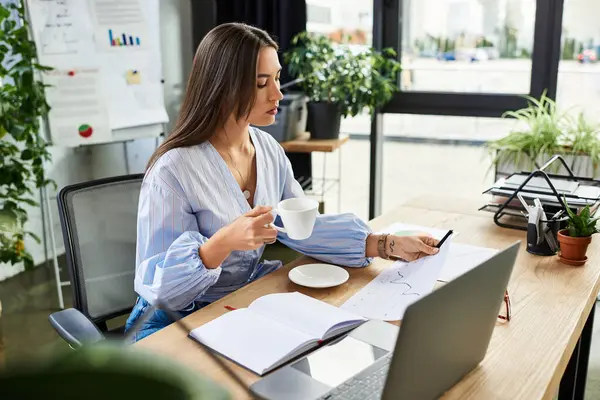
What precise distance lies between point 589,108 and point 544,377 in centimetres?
252

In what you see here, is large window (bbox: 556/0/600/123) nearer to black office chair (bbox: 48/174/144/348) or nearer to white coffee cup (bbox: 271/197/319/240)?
white coffee cup (bbox: 271/197/319/240)

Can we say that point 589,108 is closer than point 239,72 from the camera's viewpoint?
No

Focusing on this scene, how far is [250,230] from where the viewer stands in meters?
1.26

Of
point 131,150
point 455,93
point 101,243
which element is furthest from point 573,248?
point 131,150

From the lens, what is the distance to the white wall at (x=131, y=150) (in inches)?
133

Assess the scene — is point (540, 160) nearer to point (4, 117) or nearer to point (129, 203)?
point (129, 203)

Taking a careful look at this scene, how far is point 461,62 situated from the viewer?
337 cm

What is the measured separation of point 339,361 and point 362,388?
9cm

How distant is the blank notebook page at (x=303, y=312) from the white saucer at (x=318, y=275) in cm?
10

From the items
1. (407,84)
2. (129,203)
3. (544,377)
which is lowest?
(544,377)

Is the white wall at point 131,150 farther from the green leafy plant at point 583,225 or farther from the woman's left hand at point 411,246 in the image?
the green leafy plant at point 583,225

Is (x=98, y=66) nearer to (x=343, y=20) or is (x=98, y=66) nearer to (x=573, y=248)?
(x=343, y=20)

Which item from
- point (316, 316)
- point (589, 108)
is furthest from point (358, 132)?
point (316, 316)

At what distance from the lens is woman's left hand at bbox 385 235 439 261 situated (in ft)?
4.93
